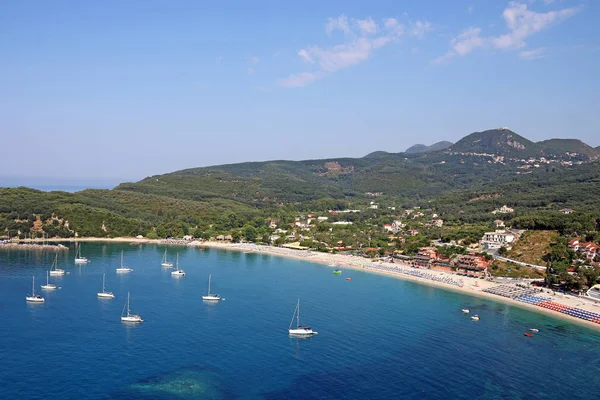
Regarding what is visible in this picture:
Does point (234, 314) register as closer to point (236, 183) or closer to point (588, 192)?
point (588, 192)

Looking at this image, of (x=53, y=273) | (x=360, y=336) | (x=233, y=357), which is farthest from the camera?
(x=53, y=273)

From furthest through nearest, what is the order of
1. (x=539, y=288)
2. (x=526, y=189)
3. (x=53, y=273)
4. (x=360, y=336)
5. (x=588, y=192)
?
(x=526, y=189), (x=588, y=192), (x=53, y=273), (x=539, y=288), (x=360, y=336)

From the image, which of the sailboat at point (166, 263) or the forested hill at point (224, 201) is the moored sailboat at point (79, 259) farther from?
the forested hill at point (224, 201)

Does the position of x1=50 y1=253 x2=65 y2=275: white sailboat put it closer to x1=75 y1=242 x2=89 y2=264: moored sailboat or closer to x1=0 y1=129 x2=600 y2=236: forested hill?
x1=75 y1=242 x2=89 y2=264: moored sailboat

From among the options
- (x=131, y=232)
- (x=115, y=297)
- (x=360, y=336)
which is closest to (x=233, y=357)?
(x=360, y=336)

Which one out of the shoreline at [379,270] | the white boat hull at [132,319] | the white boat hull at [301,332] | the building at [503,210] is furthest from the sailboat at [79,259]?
the building at [503,210]
